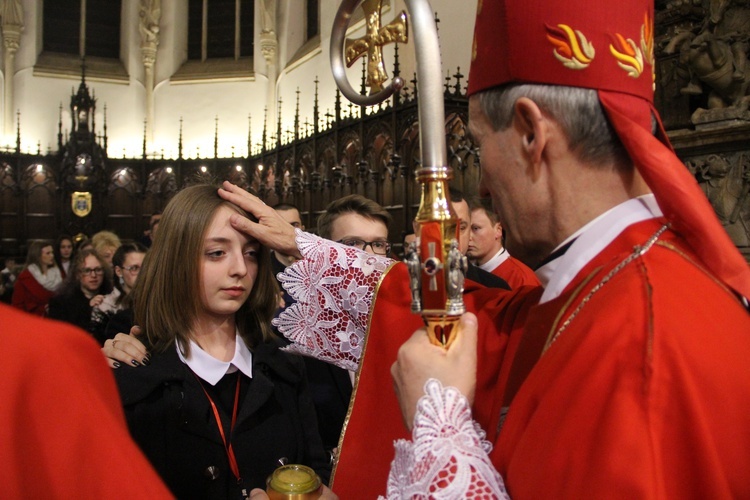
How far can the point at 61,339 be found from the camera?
2.55 feet

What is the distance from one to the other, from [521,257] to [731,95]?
434cm

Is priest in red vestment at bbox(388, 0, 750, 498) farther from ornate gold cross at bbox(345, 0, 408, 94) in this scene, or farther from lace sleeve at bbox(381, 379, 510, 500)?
ornate gold cross at bbox(345, 0, 408, 94)

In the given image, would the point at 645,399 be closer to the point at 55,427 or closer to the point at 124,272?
the point at 55,427

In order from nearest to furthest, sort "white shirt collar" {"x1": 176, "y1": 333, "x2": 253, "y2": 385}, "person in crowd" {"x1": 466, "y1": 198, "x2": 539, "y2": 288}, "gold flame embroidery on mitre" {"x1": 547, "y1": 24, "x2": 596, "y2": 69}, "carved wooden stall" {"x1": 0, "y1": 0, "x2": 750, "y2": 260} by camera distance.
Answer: "gold flame embroidery on mitre" {"x1": 547, "y1": 24, "x2": 596, "y2": 69}
"white shirt collar" {"x1": 176, "y1": 333, "x2": 253, "y2": 385}
"person in crowd" {"x1": 466, "y1": 198, "x2": 539, "y2": 288}
"carved wooden stall" {"x1": 0, "y1": 0, "x2": 750, "y2": 260}

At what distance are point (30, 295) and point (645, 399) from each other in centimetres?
753

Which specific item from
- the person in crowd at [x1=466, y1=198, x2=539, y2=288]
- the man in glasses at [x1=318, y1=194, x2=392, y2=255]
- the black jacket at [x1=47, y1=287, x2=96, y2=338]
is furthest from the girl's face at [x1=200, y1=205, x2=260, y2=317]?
the black jacket at [x1=47, y1=287, x2=96, y2=338]

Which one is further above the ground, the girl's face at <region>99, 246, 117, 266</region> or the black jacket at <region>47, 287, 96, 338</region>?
the girl's face at <region>99, 246, 117, 266</region>

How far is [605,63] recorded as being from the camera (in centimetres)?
126

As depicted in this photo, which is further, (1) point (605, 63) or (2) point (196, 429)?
(2) point (196, 429)

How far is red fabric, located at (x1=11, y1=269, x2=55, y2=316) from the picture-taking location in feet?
23.5

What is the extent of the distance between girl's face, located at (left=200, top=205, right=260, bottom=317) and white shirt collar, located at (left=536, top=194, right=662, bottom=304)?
1.03 m

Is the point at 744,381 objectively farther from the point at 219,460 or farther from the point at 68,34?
the point at 68,34

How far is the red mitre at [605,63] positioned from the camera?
45.9 inches

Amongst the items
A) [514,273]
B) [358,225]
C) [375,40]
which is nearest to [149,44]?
[514,273]
